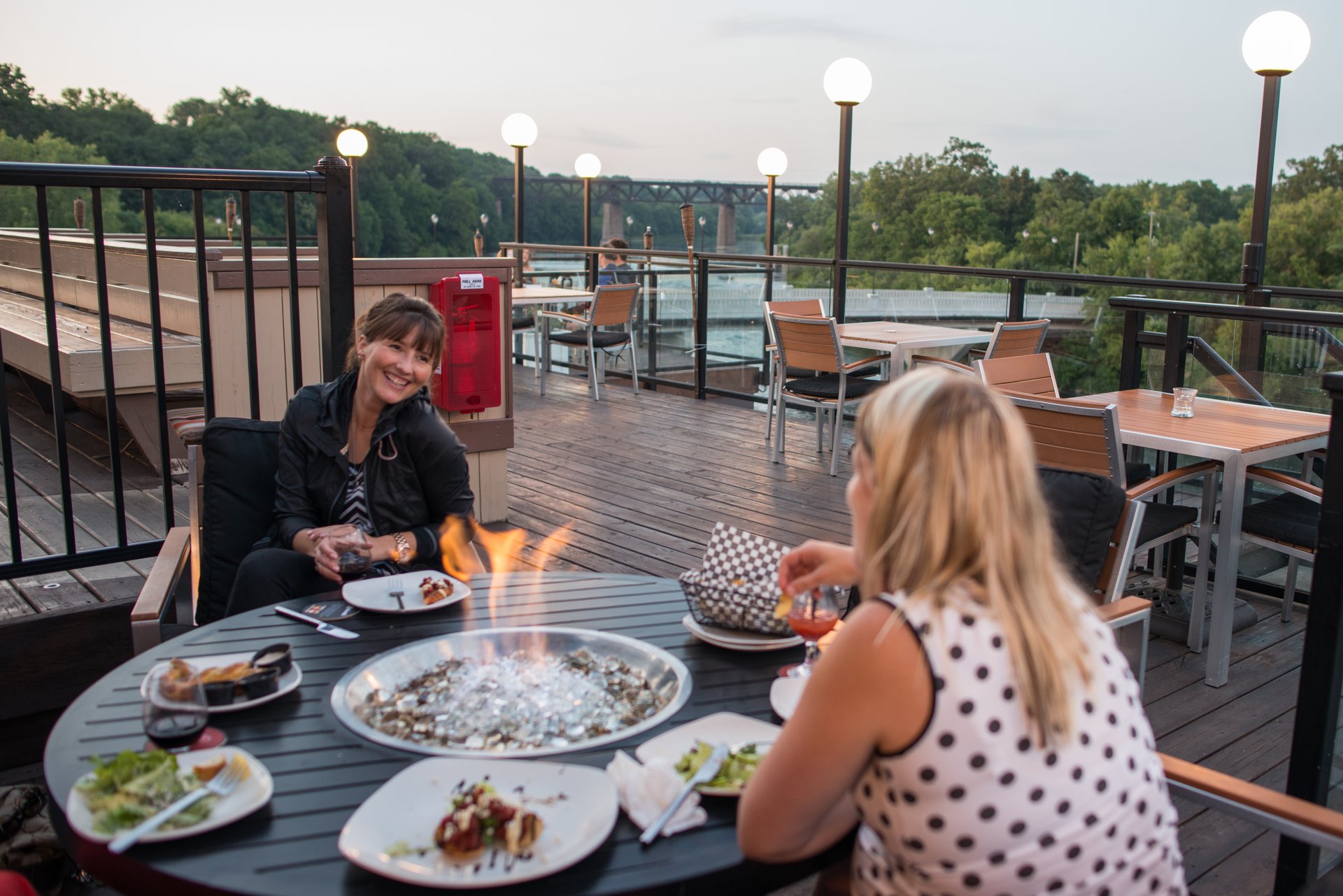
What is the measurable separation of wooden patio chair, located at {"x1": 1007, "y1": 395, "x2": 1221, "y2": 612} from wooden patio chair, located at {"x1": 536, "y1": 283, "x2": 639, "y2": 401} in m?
4.98

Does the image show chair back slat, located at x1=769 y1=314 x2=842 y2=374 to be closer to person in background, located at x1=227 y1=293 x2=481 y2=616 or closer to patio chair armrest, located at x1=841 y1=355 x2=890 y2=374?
patio chair armrest, located at x1=841 y1=355 x2=890 y2=374

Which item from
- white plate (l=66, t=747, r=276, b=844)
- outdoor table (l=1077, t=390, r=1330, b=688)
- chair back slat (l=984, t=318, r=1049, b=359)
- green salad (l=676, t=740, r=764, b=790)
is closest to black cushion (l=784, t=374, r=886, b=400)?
chair back slat (l=984, t=318, r=1049, b=359)

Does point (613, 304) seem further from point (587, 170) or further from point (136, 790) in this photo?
point (587, 170)

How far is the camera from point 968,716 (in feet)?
3.41

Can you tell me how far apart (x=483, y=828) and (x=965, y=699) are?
549 millimetres

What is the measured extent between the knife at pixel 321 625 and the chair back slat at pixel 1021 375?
8.86ft

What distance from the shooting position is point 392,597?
196 centimetres

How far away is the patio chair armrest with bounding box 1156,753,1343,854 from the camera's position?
137cm

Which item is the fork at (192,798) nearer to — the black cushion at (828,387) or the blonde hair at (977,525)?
the blonde hair at (977,525)

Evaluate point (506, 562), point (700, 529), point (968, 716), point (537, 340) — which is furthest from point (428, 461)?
point (537, 340)

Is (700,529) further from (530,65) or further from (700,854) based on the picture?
(530,65)

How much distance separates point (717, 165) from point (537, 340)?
56.6 ft

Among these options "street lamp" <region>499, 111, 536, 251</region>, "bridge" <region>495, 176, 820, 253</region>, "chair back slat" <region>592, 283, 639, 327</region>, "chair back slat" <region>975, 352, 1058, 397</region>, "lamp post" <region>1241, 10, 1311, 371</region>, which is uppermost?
"bridge" <region>495, 176, 820, 253</region>

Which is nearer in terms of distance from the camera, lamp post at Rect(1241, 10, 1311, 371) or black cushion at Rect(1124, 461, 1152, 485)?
black cushion at Rect(1124, 461, 1152, 485)
